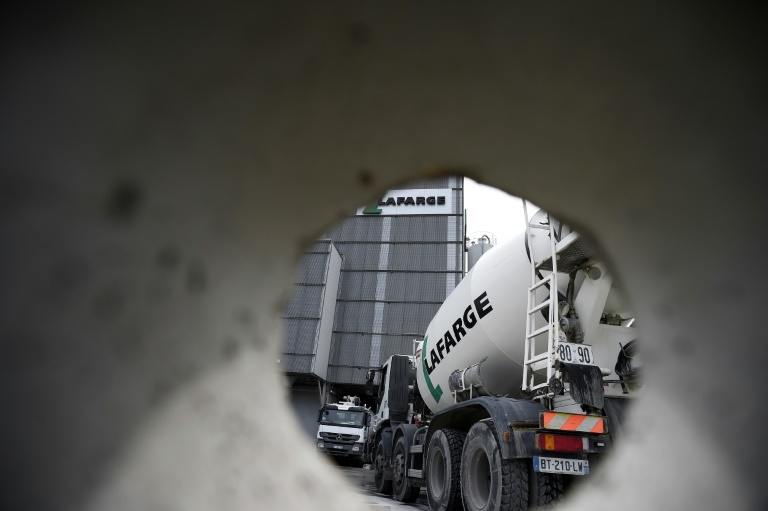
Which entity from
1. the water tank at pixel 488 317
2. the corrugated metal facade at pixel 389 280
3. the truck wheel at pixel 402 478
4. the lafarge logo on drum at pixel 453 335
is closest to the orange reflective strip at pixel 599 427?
the water tank at pixel 488 317

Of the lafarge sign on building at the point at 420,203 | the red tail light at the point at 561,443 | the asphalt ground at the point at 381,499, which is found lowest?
the asphalt ground at the point at 381,499

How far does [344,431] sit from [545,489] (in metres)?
9.61

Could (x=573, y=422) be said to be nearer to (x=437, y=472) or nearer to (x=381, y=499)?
(x=437, y=472)

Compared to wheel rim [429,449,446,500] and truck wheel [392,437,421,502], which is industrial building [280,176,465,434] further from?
wheel rim [429,449,446,500]

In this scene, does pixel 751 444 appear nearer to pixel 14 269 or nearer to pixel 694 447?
pixel 694 447

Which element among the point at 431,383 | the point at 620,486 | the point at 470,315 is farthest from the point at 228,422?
the point at 431,383

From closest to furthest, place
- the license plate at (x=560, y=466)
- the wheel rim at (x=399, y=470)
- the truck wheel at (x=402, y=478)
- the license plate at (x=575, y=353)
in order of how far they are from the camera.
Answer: the license plate at (x=560, y=466), the license plate at (x=575, y=353), the truck wheel at (x=402, y=478), the wheel rim at (x=399, y=470)

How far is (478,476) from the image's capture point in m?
4.16

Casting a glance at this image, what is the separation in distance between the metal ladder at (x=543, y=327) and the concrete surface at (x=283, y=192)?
2.42 metres

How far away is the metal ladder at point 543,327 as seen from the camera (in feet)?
12.4

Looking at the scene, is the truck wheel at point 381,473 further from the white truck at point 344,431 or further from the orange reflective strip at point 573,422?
the white truck at point 344,431

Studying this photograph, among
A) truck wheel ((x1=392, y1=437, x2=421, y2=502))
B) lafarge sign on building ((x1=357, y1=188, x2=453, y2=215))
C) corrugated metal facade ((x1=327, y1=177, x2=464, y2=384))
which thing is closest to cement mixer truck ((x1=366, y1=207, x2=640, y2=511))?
truck wheel ((x1=392, y1=437, x2=421, y2=502))

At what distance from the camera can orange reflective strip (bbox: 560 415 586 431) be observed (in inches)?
137

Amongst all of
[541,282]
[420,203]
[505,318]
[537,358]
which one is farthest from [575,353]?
[420,203]
